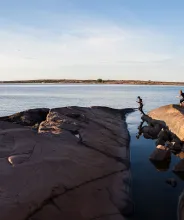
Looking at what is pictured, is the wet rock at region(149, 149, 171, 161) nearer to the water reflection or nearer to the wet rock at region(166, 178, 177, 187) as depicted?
the water reflection

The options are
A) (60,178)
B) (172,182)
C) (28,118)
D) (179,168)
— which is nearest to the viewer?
(60,178)

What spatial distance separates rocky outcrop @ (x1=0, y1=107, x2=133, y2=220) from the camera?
10.5 metres

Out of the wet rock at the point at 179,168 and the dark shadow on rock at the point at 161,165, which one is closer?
the wet rock at the point at 179,168

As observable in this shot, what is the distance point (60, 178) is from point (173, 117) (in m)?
19.0

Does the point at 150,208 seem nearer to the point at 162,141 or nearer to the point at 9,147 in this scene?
the point at 9,147

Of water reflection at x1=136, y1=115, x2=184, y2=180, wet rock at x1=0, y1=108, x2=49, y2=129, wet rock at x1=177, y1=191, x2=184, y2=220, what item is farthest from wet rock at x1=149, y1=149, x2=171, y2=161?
wet rock at x1=0, y1=108, x2=49, y2=129

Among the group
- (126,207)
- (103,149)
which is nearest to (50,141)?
(103,149)

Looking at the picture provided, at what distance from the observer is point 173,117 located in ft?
94.8

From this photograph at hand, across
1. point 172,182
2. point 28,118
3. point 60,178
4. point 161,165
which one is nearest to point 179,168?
point 161,165

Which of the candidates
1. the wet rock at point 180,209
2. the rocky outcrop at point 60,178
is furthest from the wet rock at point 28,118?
the wet rock at point 180,209

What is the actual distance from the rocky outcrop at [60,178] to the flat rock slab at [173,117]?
8619 millimetres

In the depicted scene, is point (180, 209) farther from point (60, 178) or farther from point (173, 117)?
point (173, 117)

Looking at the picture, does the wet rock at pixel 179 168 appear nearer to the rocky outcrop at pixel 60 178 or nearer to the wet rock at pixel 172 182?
the wet rock at pixel 172 182

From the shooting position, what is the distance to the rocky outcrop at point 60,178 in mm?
10492
